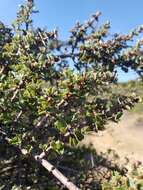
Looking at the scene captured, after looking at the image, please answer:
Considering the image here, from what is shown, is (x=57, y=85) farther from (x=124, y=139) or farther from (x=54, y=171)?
(x=124, y=139)

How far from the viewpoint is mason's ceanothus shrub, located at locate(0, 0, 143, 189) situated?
4.02 meters

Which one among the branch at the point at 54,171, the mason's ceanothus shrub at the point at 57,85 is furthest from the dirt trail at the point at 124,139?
the branch at the point at 54,171

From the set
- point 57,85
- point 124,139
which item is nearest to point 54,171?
point 57,85

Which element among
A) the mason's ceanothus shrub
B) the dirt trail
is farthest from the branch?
the dirt trail

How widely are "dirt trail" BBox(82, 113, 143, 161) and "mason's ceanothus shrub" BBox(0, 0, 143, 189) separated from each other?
6.94 m

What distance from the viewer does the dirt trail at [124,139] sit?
15.1 meters

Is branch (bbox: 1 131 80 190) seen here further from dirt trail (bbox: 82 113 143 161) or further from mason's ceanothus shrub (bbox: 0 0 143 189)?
A: dirt trail (bbox: 82 113 143 161)

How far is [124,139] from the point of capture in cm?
1780

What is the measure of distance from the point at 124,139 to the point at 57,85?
13.3 meters

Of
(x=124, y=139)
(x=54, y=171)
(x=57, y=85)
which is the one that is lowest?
(x=54, y=171)

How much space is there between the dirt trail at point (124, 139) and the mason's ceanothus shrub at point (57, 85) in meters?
6.94

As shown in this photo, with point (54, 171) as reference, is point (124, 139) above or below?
above

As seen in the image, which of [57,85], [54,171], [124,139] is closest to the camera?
[54,171]

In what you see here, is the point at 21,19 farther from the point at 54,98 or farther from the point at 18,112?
the point at 54,98
